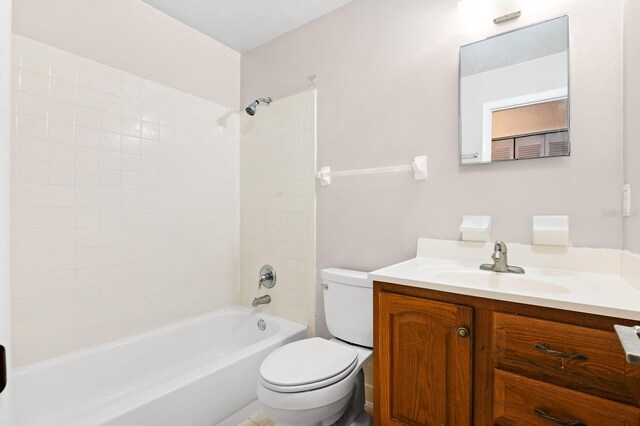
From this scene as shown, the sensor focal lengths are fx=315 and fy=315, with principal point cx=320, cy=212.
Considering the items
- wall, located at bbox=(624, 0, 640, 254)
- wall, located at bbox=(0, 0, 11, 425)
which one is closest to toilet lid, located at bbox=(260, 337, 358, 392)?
wall, located at bbox=(0, 0, 11, 425)

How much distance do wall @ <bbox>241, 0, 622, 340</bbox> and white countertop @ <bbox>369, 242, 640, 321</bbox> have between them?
160 mm

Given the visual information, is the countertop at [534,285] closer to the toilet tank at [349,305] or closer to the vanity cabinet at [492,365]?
the vanity cabinet at [492,365]

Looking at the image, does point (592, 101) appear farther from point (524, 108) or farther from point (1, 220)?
point (1, 220)

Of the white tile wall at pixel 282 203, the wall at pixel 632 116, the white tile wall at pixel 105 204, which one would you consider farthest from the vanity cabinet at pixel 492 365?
the white tile wall at pixel 105 204

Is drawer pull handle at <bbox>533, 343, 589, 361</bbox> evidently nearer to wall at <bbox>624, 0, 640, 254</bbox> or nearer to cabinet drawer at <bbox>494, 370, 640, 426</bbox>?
cabinet drawer at <bbox>494, 370, 640, 426</bbox>

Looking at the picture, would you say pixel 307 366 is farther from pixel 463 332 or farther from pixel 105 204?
pixel 105 204

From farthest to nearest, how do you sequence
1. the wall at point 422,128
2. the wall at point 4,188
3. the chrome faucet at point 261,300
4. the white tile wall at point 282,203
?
the chrome faucet at point 261,300 < the white tile wall at point 282,203 < the wall at point 422,128 < the wall at point 4,188

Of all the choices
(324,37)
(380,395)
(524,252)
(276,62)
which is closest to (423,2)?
(324,37)

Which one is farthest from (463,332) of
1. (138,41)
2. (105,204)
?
(138,41)

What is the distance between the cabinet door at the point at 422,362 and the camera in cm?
101

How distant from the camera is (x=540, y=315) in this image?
0.90 m

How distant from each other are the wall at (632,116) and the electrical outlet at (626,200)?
2 cm

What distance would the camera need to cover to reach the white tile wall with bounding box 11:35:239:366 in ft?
5.00

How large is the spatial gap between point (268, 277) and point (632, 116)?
80.2 inches
